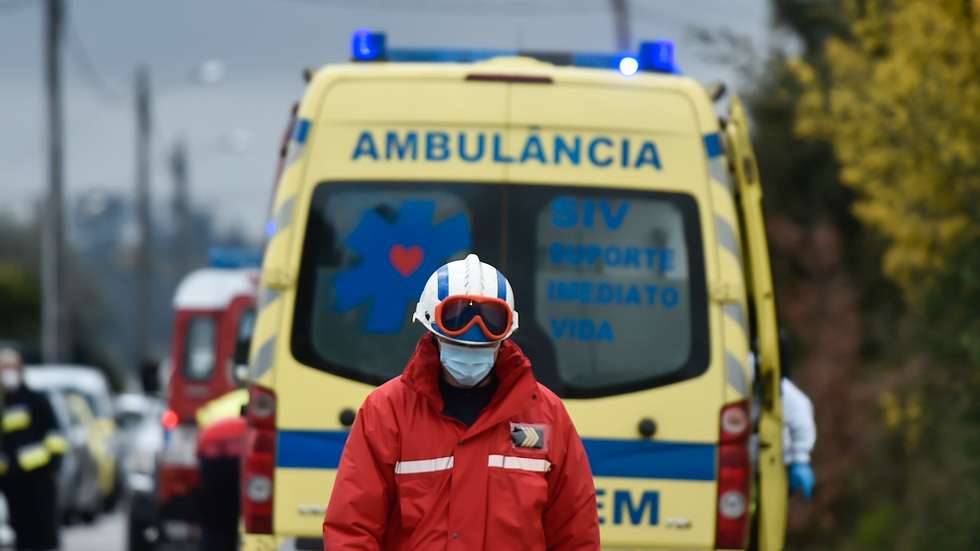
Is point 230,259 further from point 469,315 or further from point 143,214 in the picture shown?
point 143,214

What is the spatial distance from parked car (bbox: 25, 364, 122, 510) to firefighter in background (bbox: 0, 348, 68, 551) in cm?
937

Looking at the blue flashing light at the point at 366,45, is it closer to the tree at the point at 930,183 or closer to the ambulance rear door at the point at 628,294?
the ambulance rear door at the point at 628,294

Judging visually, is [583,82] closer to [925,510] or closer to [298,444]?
[298,444]

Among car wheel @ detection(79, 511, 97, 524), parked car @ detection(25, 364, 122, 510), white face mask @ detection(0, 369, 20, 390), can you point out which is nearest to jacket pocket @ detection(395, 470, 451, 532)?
white face mask @ detection(0, 369, 20, 390)

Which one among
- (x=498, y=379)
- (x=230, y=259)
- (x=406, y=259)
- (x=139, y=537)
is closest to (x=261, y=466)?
(x=406, y=259)

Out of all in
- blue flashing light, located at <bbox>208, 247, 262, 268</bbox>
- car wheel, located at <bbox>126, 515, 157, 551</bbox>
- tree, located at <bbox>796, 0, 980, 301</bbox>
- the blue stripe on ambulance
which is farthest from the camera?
blue flashing light, located at <bbox>208, 247, 262, 268</bbox>

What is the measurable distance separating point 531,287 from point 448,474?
2.96m

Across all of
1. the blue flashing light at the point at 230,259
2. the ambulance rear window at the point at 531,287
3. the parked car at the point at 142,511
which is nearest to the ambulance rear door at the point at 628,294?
the ambulance rear window at the point at 531,287

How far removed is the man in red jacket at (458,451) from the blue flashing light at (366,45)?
336 centimetres

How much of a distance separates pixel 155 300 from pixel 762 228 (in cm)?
9878

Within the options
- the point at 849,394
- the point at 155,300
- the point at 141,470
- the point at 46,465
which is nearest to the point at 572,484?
the point at 46,465

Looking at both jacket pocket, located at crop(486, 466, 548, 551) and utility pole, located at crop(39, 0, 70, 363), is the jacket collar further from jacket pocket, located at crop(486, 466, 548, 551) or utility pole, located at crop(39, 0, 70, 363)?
utility pole, located at crop(39, 0, 70, 363)

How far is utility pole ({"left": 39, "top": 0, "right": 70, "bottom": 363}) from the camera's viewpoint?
3309cm

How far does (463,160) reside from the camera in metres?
8.52
